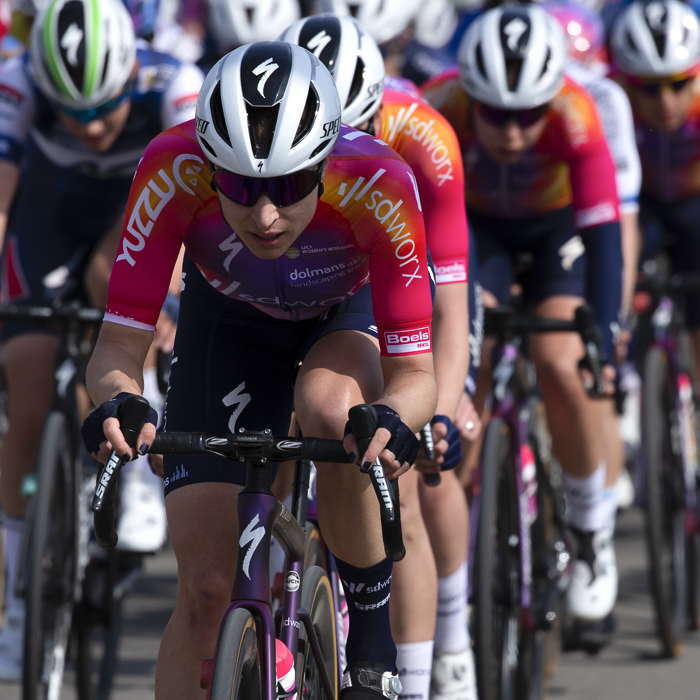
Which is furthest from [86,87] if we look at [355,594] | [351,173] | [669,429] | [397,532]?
[669,429]

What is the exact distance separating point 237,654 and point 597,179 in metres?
2.99

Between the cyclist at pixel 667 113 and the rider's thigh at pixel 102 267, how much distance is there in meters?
2.79

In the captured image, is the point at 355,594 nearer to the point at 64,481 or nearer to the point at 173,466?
the point at 173,466

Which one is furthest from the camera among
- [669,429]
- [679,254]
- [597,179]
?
[679,254]

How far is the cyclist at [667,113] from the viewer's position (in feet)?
20.4

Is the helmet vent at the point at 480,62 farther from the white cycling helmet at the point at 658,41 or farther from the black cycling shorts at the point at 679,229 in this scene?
the black cycling shorts at the point at 679,229

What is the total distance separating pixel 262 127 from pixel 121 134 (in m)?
2.29

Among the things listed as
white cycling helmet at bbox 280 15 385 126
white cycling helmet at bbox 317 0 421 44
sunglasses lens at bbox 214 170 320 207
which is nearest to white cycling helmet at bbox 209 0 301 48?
white cycling helmet at bbox 317 0 421 44

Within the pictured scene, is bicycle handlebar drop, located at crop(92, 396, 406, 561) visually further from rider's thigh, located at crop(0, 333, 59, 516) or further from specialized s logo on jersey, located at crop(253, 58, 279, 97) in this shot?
rider's thigh, located at crop(0, 333, 59, 516)

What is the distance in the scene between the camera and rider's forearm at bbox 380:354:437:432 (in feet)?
9.61

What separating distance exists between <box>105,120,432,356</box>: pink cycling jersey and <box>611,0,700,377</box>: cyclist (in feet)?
11.4

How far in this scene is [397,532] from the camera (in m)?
2.68

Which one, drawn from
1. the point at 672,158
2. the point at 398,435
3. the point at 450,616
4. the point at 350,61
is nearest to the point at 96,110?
the point at 350,61

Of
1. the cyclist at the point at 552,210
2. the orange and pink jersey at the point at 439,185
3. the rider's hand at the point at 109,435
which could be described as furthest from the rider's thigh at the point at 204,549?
the cyclist at the point at 552,210
